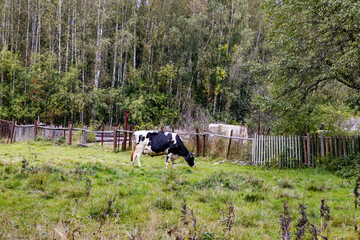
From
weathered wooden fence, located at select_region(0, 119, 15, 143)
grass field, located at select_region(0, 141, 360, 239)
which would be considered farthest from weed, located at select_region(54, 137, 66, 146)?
grass field, located at select_region(0, 141, 360, 239)

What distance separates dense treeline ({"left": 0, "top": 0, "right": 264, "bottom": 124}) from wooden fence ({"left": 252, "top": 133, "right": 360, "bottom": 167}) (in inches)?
502

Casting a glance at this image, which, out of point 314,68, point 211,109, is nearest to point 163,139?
point 314,68

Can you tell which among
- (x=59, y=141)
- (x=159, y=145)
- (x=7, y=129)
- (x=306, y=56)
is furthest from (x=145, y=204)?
(x=7, y=129)

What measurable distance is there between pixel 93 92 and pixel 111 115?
3326 mm

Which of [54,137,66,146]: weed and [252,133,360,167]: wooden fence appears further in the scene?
[54,137,66,146]: weed

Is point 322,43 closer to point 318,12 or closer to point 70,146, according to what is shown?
point 318,12

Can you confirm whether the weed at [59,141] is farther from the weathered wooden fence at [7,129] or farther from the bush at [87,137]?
the weathered wooden fence at [7,129]

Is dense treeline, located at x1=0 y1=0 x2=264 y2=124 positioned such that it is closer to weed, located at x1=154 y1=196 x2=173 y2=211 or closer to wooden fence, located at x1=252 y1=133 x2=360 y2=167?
wooden fence, located at x1=252 y1=133 x2=360 y2=167

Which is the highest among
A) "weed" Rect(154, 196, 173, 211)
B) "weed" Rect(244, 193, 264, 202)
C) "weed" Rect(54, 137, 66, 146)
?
"weed" Rect(54, 137, 66, 146)

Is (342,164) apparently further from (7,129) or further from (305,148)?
(7,129)

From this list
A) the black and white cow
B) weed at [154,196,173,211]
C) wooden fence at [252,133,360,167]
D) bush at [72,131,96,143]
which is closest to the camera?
weed at [154,196,173,211]

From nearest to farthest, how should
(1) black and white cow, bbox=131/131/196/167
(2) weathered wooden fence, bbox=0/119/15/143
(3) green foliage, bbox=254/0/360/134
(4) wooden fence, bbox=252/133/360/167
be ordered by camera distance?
(3) green foliage, bbox=254/0/360/134 → (1) black and white cow, bbox=131/131/196/167 → (4) wooden fence, bbox=252/133/360/167 → (2) weathered wooden fence, bbox=0/119/15/143

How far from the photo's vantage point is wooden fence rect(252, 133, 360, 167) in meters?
9.89

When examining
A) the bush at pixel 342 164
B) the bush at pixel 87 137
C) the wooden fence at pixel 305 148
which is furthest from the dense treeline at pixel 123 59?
the bush at pixel 342 164
